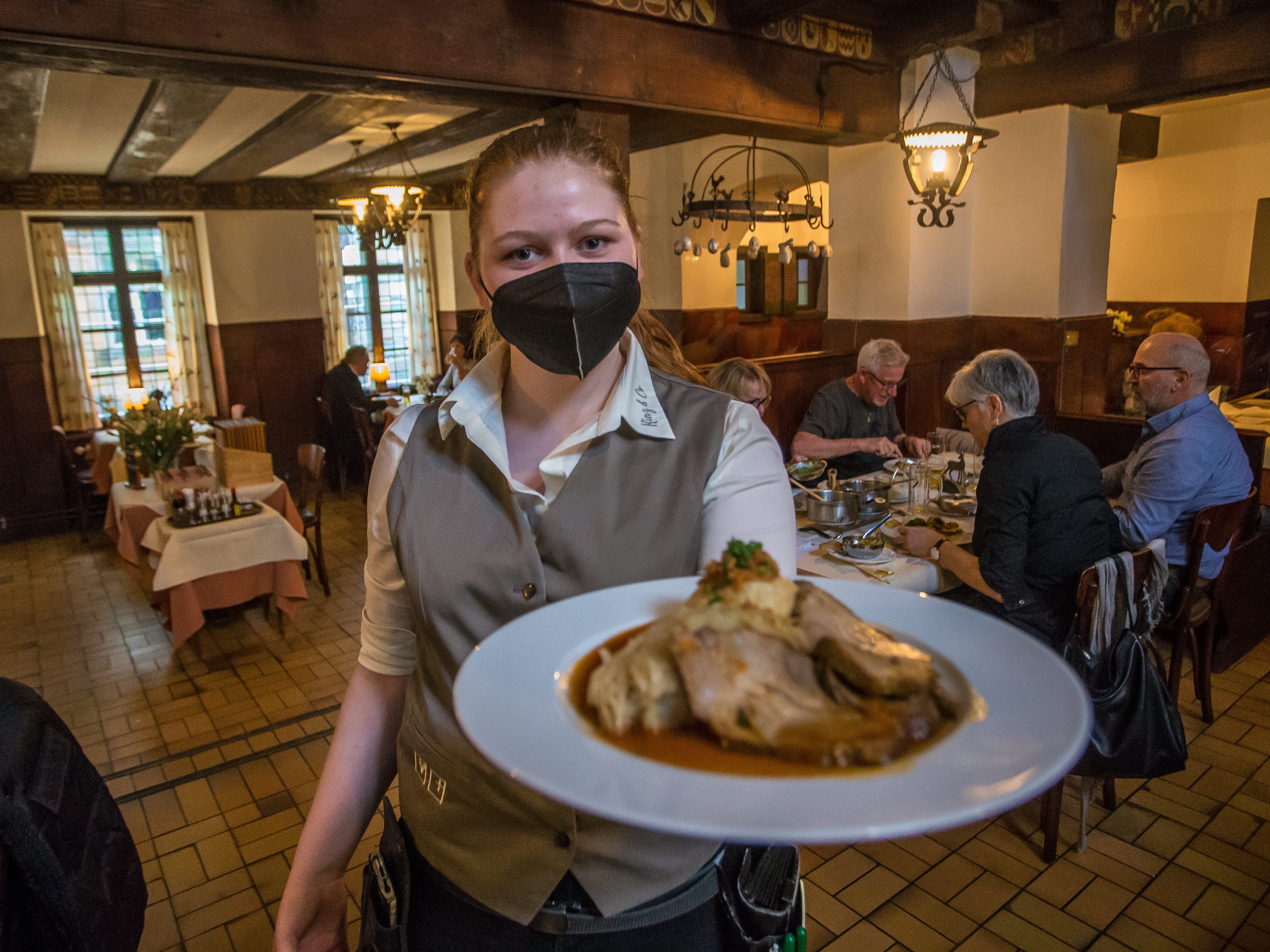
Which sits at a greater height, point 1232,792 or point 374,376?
point 374,376

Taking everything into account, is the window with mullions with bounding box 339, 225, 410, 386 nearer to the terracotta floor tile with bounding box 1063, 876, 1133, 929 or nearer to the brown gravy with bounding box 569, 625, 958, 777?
the terracotta floor tile with bounding box 1063, 876, 1133, 929

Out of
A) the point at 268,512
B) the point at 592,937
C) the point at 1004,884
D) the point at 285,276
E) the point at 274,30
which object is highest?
the point at 274,30

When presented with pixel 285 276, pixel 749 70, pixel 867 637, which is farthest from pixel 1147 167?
pixel 867 637

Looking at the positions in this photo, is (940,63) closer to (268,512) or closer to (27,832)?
(268,512)

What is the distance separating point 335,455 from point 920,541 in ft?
23.1

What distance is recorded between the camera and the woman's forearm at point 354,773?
114 cm

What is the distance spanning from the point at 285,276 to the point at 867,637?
376 inches

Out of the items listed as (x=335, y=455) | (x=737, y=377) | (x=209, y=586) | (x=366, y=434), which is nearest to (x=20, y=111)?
(x=209, y=586)

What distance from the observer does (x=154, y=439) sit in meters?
5.41

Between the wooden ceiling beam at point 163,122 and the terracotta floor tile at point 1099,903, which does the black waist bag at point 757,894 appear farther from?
the wooden ceiling beam at point 163,122

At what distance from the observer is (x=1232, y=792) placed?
306cm

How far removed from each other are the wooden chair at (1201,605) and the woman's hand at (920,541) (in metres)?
1.03

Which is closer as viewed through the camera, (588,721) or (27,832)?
(588,721)

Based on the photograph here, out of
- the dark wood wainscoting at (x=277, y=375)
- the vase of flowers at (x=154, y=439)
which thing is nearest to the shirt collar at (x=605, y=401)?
the vase of flowers at (x=154, y=439)
